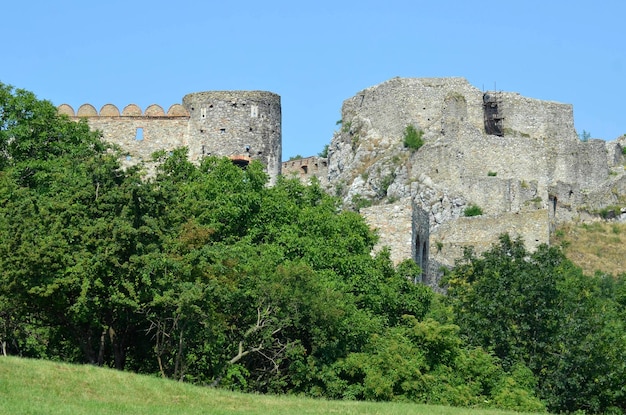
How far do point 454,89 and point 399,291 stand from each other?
40.8 metres

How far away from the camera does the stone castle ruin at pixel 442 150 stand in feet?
190

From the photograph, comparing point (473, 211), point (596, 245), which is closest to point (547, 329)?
point (596, 245)

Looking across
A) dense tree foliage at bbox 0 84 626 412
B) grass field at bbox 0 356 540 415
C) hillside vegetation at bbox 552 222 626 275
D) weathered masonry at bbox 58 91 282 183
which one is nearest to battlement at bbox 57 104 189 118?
weathered masonry at bbox 58 91 282 183

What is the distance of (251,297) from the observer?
40438 mm

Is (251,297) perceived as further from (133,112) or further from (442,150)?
(442,150)

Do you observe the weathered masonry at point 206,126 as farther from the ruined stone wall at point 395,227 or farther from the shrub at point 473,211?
the shrub at point 473,211

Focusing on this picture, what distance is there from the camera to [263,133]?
57.0m

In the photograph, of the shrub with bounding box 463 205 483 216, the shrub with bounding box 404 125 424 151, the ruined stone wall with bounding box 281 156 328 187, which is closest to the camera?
the shrub with bounding box 463 205 483 216

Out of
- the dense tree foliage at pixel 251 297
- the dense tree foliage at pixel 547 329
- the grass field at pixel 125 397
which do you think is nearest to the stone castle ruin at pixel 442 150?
the dense tree foliage at pixel 251 297

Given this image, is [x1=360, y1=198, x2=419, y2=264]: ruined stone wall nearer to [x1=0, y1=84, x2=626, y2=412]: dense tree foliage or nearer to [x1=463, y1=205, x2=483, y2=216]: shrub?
[x1=0, y1=84, x2=626, y2=412]: dense tree foliage

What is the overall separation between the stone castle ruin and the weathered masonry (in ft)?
0.16

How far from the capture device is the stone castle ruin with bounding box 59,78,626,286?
57938 mm

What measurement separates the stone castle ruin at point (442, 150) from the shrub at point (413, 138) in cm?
37

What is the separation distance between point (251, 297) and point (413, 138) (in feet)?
141
